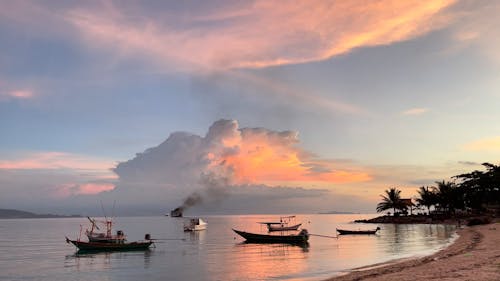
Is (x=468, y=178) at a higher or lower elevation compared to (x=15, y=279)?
higher

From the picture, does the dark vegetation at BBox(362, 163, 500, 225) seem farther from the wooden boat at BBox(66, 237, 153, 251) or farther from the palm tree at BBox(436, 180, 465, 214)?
the wooden boat at BBox(66, 237, 153, 251)

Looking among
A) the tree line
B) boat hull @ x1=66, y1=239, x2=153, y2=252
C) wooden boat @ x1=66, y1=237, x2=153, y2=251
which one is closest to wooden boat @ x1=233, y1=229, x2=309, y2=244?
wooden boat @ x1=66, y1=237, x2=153, y2=251

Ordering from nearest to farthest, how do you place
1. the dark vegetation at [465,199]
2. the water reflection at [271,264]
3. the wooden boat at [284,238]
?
the water reflection at [271,264] < the wooden boat at [284,238] < the dark vegetation at [465,199]

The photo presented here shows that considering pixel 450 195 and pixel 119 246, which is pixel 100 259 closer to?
pixel 119 246

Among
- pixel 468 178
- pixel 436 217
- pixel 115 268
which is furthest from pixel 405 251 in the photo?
pixel 436 217

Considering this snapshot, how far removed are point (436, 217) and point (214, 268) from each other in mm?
98799

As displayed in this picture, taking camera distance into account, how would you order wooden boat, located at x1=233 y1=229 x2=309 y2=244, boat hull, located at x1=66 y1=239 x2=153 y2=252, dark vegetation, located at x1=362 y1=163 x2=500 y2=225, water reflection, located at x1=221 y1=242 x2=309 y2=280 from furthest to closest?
dark vegetation, located at x1=362 y1=163 x2=500 y2=225
wooden boat, located at x1=233 y1=229 x2=309 y2=244
boat hull, located at x1=66 y1=239 x2=153 y2=252
water reflection, located at x1=221 y1=242 x2=309 y2=280

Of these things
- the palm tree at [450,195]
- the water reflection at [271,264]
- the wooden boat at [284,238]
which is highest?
the palm tree at [450,195]

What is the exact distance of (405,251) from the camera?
50719 mm

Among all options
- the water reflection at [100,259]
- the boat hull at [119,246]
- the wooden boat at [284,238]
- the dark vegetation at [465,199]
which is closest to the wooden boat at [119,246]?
the boat hull at [119,246]

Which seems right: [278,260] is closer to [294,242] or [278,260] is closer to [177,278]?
[177,278]

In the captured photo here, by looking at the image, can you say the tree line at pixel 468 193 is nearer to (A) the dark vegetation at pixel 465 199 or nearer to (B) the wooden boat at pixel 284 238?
(A) the dark vegetation at pixel 465 199

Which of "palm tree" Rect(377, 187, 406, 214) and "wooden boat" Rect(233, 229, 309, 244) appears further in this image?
"palm tree" Rect(377, 187, 406, 214)

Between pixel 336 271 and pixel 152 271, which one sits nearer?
pixel 336 271
